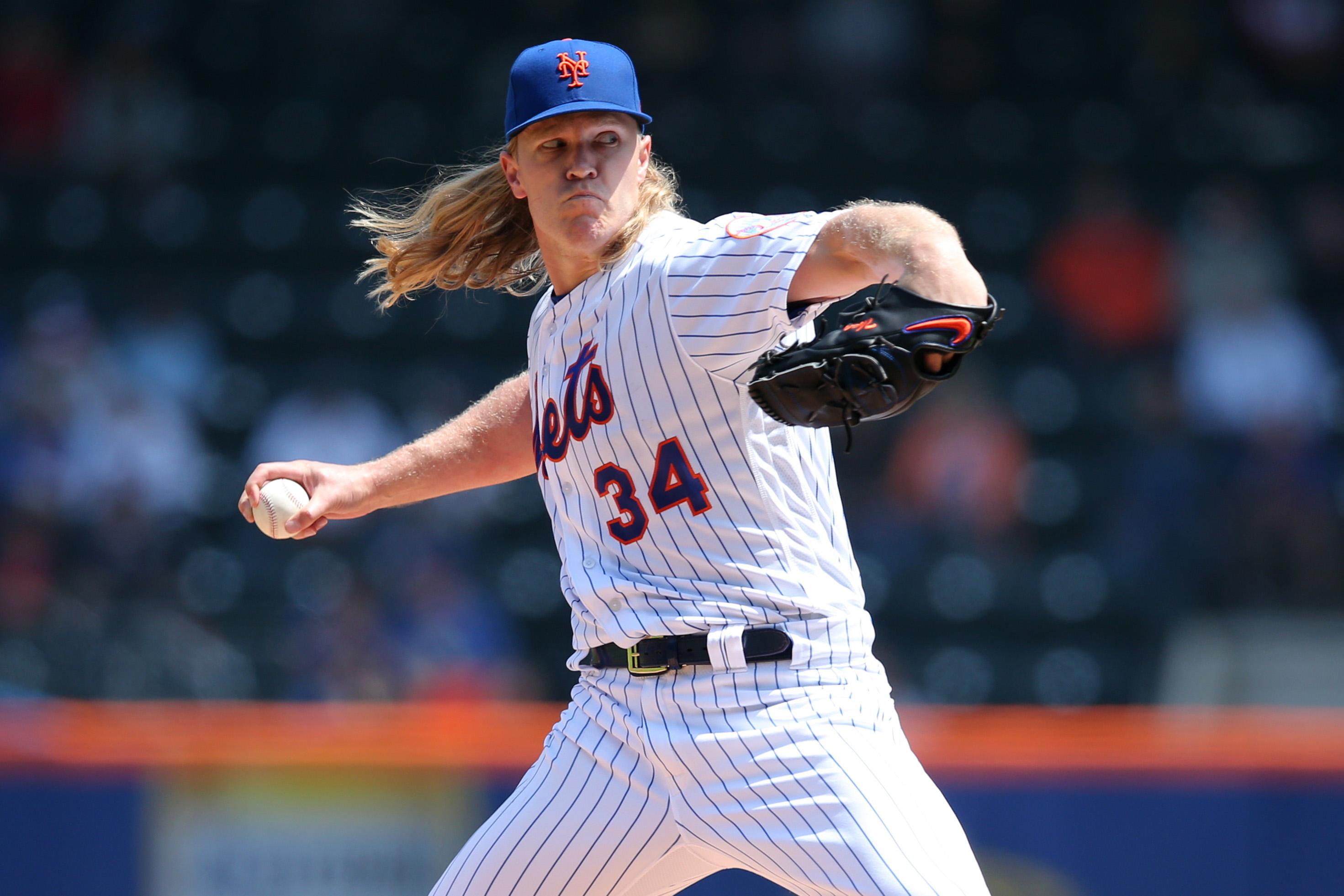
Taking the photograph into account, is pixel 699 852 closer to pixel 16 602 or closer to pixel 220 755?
pixel 220 755

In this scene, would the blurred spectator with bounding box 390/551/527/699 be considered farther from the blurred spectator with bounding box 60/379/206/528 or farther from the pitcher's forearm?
the pitcher's forearm

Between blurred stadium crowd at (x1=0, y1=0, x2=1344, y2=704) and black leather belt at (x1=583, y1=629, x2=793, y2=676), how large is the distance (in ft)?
11.3

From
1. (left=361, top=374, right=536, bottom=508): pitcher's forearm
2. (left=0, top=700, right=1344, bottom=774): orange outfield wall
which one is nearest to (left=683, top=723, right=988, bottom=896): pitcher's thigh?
(left=361, top=374, right=536, bottom=508): pitcher's forearm

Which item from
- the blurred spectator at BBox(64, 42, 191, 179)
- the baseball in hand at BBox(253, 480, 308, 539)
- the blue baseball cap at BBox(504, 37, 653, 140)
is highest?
the blurred spectator at BBox(64, 42, 191, 179)

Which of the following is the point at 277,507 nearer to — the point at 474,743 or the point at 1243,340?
the point at 474,743

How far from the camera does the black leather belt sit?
2371 mm

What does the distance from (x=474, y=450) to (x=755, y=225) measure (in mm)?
969

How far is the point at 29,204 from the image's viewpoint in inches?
345

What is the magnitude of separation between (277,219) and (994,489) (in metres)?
4.49

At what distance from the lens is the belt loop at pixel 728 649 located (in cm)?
237

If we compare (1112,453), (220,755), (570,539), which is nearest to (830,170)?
(1112,453)

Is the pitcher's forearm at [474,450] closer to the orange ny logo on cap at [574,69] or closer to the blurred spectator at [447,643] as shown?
the orange ny logo on cap at [574,69]

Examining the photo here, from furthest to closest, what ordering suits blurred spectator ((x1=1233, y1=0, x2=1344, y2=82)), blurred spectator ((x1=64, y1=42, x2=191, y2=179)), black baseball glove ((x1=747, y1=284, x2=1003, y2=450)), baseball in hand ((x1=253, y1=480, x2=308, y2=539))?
blurred spectator ((x1=1233, y1=0, x2=1344, y2=82)), blurred spectator ((x1=64, y1=42, x2=191, y2=179)), baseball in hand ((x1=253, y1=480, x2=308, y2=539)), black baseball glove ((x1=747, y1=284, x2=1003, y2=450))

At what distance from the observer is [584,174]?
255 cm
